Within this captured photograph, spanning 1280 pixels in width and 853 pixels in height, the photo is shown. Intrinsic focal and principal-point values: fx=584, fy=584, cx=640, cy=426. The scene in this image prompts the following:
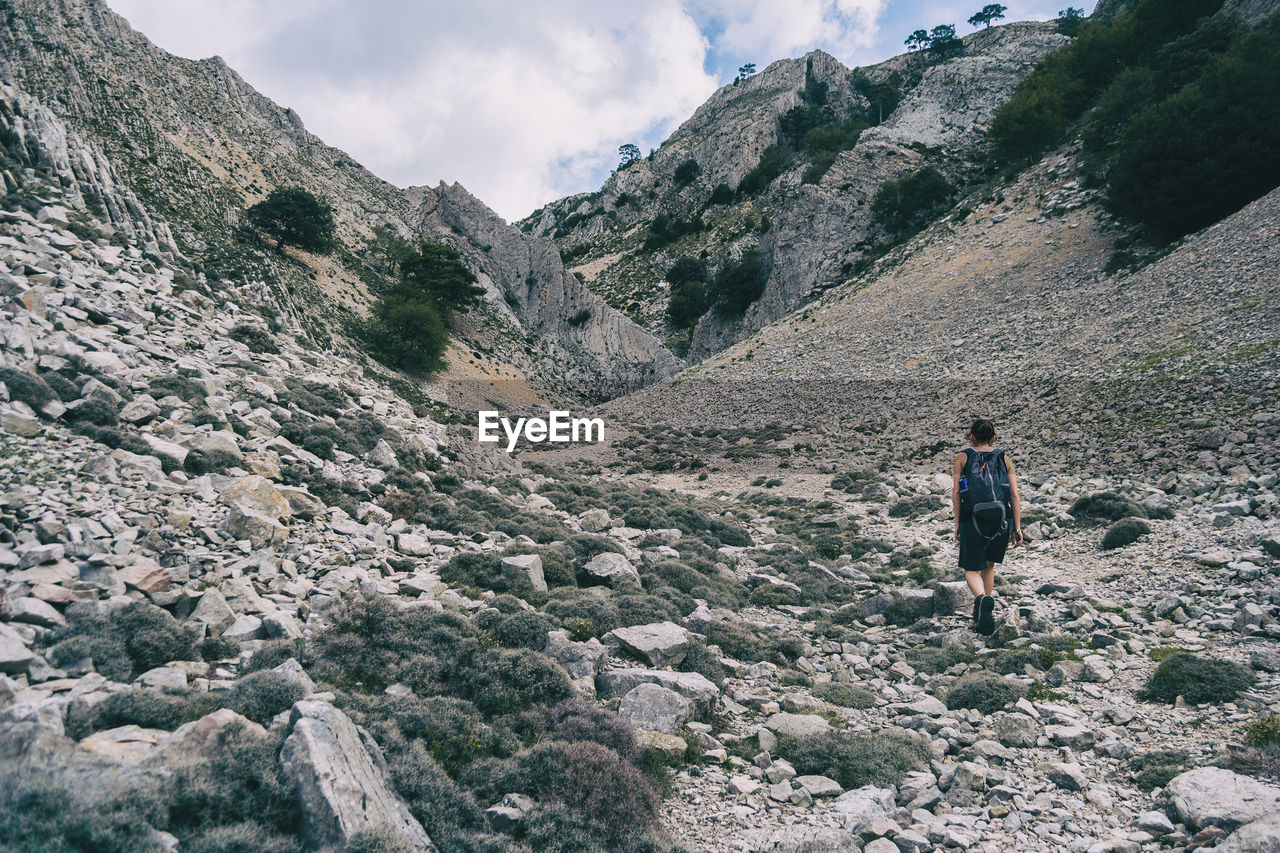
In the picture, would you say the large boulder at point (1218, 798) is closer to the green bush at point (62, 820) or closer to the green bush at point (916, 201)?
the green bush at point (62, 820)

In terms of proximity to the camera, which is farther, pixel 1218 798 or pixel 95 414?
pixel 95 414

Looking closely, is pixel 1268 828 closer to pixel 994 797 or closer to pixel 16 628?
pixel 994 797

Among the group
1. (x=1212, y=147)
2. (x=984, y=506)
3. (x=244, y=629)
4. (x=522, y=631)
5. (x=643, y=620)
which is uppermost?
(x=1212, y=147)

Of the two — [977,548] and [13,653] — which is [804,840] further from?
[13,653]

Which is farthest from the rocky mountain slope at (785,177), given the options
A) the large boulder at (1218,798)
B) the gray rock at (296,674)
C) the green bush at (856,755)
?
the gray rock at (296,674)

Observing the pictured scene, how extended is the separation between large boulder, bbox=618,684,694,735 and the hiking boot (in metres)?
4.43

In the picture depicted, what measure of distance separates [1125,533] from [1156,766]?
752cm

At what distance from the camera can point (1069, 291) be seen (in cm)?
2770

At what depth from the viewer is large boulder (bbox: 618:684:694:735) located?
567 centimetres

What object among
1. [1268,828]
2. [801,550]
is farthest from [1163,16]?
[1268,828]

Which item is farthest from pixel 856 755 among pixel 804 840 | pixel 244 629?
pixel 244 629

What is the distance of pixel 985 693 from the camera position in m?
6.34

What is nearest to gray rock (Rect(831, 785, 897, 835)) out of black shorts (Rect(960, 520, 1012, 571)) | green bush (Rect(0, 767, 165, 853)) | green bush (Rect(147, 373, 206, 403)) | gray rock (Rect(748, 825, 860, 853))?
gray rock (Rect(748, 825, 860, 853))

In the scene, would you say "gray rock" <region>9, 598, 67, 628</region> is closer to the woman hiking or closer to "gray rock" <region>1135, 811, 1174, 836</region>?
"gray rock" <region>1135, 811, 1174, 836</region>
